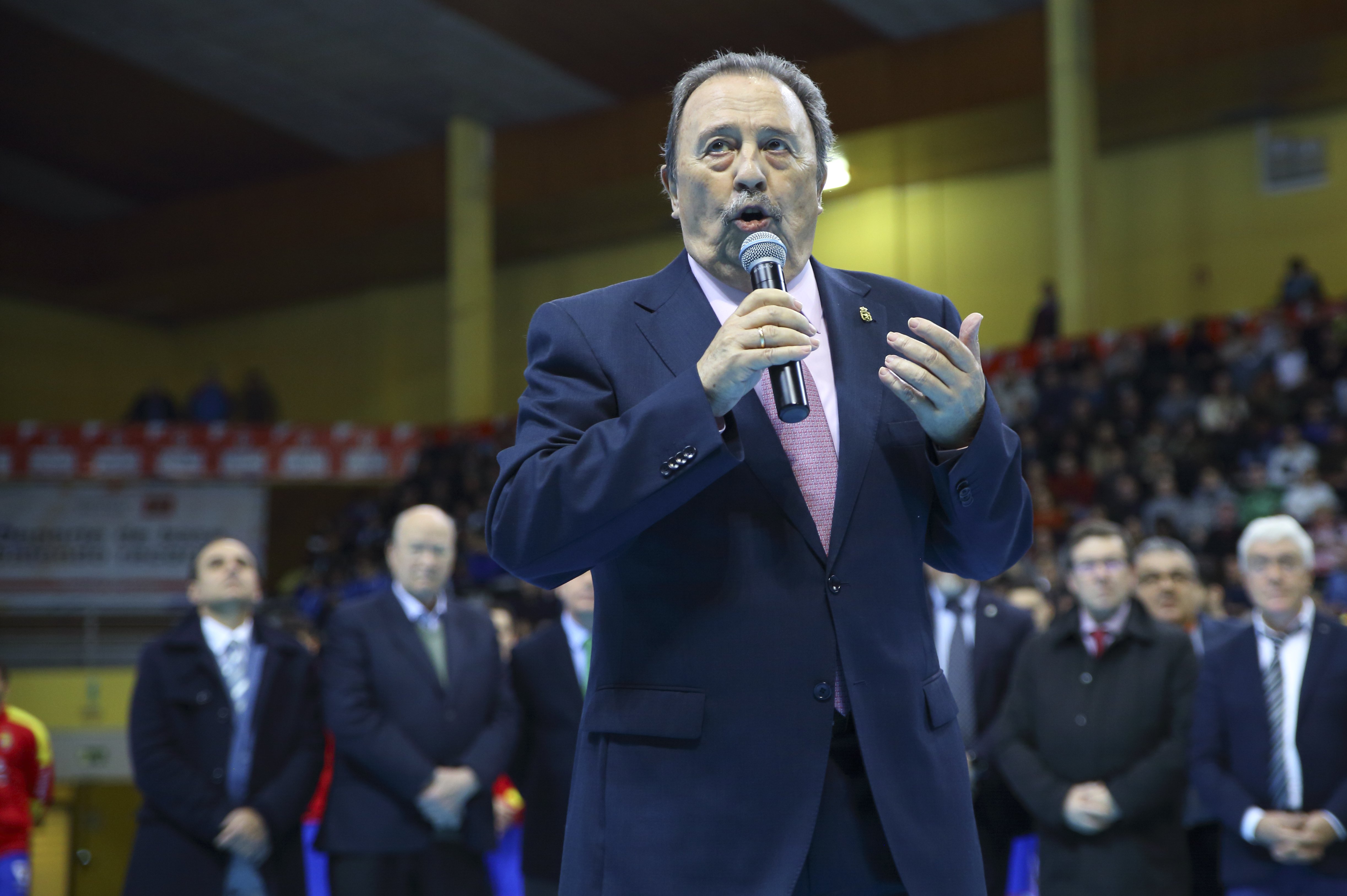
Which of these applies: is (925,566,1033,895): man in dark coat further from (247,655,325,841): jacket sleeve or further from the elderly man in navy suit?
the elderly man in navy suit

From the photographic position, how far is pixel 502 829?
587cm

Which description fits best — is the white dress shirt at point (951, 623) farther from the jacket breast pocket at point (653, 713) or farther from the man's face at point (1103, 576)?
the jacket breast pocket at point (653, 713)

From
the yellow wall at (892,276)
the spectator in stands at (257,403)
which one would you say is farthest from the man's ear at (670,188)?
the spectator in stands at (257,403)

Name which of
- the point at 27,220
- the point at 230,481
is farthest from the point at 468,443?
the point at 27,220

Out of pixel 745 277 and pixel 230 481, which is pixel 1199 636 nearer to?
pixel 745 277

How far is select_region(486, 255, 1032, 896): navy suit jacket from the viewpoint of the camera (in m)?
1.54

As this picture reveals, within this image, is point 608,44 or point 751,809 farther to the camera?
point 608,44

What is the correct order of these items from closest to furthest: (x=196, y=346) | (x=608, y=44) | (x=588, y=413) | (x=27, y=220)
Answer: (x=588, y=413) → (x=608, y=44) → (x=27, y=220) → (x=196, y=346)

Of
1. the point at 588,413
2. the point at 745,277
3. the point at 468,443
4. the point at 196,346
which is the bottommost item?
the point at 588,413

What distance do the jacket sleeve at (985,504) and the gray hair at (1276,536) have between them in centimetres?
303

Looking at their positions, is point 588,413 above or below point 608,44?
below

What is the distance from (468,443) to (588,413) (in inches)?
637

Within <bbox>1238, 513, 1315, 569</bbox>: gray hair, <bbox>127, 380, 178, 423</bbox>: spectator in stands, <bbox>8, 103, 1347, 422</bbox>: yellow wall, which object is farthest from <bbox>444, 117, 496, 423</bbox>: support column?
<bbox>1238, 513, 1315, 569</bbox>: gray hair

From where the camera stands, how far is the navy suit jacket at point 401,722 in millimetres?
4484
